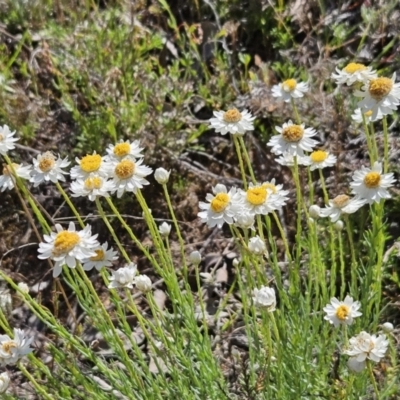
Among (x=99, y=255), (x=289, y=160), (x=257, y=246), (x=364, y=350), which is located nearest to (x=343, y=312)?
(x=364, y=350)

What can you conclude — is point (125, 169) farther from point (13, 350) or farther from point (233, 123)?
point (13, 350)

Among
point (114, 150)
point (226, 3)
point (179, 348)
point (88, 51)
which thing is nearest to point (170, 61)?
point (226, 3)

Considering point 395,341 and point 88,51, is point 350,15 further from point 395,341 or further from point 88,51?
point 395,341

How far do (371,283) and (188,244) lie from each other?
2.71ft

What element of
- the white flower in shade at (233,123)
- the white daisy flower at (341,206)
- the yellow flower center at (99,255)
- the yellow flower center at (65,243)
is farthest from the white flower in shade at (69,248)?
the white daisy flower at (341,206)

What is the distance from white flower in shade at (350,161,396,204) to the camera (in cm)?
145

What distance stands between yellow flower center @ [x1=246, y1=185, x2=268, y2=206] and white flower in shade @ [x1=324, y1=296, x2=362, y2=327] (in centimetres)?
26

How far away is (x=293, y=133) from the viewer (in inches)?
60.0

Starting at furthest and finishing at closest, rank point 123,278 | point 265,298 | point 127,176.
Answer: point 127,176 < point 123,278 < point 265,298

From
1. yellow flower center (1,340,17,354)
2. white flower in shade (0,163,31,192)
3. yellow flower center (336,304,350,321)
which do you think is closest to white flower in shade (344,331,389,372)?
yellow flower center (336,304,350,321)

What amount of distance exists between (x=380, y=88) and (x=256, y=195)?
1.20 ft

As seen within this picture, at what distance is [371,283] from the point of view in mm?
1667

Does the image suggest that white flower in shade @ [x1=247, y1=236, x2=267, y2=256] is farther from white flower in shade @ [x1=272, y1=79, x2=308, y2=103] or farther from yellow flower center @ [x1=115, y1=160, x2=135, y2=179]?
white flower in shade @ [x1=272, y1=79, x2=308, y2=103]

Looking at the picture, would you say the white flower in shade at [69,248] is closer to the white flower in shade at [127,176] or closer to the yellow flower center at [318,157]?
the white flower in shade at [127,176]
